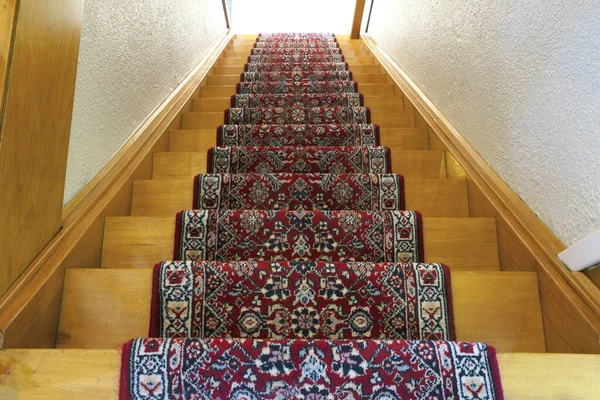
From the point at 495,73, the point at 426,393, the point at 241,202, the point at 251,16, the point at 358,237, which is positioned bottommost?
the point at 426,393

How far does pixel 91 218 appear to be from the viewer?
113 centimetres

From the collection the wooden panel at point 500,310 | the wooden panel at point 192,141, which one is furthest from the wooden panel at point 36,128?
the wooden panel at point 500,310

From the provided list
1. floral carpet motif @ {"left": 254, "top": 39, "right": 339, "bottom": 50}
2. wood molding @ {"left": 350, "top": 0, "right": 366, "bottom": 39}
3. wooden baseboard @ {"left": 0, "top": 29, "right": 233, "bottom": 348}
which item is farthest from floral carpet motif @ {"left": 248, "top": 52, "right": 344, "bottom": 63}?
wooden baseboard @ {"left": 0, "top": 29, "right": 233, "bottom": 348}

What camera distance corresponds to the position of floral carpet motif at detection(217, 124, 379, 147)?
1823mm

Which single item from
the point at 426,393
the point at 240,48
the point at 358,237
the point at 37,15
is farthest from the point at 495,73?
the point at 240,48

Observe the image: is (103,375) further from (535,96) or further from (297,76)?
(297,76)

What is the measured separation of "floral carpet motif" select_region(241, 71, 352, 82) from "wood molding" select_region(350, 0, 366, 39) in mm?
1605

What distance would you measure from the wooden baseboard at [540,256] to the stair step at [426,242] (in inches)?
1.8

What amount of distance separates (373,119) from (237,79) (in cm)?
116

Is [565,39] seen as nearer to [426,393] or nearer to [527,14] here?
[527,14]

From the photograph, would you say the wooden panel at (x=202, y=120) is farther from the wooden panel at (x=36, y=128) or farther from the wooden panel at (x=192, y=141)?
the wooden panel at (x=36, y=128)

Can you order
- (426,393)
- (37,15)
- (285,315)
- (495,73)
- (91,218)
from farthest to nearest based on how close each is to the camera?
(495,73) < (91,218) < (285,315) < (37,15) < (426,393)

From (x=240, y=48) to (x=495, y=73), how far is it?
2903 mm

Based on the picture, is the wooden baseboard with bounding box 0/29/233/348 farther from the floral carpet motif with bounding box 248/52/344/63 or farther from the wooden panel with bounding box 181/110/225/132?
the floral carpet motif with bounding box 248/52/344/63
